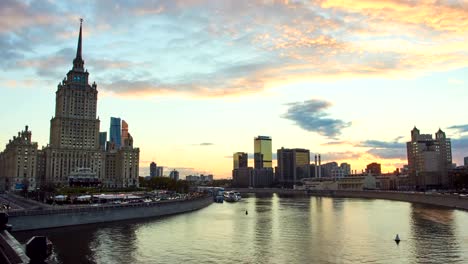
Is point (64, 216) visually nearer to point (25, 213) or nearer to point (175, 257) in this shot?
point (25, 213)

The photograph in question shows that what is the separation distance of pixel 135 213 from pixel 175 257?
52451 millimetres

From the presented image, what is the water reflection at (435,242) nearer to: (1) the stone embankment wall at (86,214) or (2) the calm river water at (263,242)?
(2) the calm river water at (263,242)

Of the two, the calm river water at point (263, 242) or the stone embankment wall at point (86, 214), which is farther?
the stone embankment wall at point (86, 214)

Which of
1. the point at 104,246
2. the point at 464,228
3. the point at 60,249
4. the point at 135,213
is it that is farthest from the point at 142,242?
the point at 464,228

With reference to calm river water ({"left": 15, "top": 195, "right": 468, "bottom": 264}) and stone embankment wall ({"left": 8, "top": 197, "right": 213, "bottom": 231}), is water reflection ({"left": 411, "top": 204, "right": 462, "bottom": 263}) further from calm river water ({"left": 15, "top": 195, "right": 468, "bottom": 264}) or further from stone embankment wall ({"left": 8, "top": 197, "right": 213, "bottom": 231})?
stone embankment wall ({"left": 8, "top": 197, "right": 213, "bottom": 231})

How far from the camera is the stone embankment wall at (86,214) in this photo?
2991 inches

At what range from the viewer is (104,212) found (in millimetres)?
95062

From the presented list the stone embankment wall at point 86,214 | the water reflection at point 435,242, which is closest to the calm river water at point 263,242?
the water reflection at point 435,242

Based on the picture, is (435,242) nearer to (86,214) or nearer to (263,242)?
(263,242)

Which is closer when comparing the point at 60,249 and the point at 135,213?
the point at 60,249

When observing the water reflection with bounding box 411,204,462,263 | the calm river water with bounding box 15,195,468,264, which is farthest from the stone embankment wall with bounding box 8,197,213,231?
the water reflection with bounding box 411,204,462,263

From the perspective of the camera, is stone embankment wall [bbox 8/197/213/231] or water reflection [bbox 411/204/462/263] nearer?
water reflection [bbox 411/204/462/263]

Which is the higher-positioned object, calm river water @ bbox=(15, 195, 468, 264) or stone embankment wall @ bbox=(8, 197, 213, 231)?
stone embankment wall @ bbox=(8, 197, 213, 231)

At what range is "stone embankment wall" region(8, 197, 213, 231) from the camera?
2991 inches
